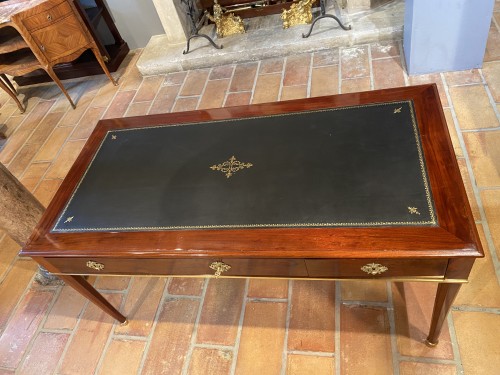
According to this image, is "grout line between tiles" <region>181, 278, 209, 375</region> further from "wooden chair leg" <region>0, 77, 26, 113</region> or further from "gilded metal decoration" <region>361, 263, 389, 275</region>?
"wooden chair leg" <region>0, 77, 26, 113</region>

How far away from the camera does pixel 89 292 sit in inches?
72.8

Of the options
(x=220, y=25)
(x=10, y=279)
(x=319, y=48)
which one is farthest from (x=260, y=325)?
(x=220, y=25)

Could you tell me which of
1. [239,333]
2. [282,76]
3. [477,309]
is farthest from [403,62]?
[239,333]

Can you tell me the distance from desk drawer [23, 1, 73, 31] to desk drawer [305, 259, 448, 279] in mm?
3076

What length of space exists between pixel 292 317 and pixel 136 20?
11.2ft

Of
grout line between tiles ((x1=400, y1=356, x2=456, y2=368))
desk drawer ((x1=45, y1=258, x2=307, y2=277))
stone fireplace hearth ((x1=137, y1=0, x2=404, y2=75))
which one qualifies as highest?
desk drawer ((x1=45, y1=258, x2=307, y2=277))

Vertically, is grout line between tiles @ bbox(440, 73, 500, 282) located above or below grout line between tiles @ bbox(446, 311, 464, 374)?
above

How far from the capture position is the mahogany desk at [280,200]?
4.22 ft

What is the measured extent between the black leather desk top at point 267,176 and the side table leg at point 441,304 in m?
0.28

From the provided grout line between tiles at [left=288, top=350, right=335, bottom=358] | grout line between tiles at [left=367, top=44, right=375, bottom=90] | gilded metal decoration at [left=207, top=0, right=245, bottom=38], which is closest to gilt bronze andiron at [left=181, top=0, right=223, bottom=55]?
gilded metal decoration at [left=207, top=0, right=245, bottom=38]

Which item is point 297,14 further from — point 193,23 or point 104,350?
point 104,350

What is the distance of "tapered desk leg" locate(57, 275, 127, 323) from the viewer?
1772 mm

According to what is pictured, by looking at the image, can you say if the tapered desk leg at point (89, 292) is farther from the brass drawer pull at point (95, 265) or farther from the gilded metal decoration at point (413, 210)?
the gilded metal decoration at point (413, 210)

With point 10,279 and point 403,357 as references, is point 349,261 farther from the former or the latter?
point 10,279
